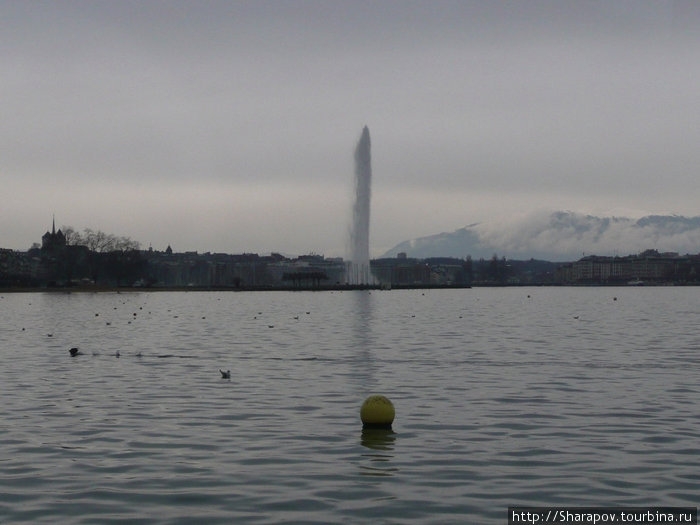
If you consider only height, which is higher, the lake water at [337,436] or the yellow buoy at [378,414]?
the yellow buoy at [378,414]

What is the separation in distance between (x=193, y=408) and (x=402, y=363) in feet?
45.3

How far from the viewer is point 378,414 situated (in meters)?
20.0

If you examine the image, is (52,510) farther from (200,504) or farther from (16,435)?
(16,435)

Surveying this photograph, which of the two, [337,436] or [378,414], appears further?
[378,414]

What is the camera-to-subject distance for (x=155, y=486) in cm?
1503

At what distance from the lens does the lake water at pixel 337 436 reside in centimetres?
1404

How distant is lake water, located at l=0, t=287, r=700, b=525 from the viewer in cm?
1404

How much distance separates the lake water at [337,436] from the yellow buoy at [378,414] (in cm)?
53

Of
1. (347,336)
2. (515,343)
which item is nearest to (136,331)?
(347,336)

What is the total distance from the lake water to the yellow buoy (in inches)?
20.7

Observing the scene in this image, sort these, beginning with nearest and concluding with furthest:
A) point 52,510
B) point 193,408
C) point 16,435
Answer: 1. point 52,510
2. point 16,435
3. point 193,408

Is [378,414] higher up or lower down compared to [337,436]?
higher up

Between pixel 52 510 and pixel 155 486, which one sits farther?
pixel 155 486

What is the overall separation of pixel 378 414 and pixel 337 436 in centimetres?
110
